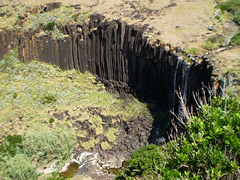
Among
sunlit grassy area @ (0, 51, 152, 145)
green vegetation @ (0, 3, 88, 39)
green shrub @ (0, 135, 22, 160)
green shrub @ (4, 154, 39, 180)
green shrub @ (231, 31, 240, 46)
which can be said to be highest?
green vegetation @ (0, 3, 88, 39)

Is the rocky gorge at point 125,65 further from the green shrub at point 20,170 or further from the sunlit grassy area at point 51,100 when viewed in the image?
the green shrub at point 20,170

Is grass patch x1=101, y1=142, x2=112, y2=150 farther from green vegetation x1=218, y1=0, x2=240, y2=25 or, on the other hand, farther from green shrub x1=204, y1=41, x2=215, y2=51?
green vegetation x1=218, y1=0, x2=240, y2=25

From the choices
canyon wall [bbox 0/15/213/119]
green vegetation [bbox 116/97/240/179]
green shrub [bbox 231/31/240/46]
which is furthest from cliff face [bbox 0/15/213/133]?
green vegetation [bbox 116/97/240/179]

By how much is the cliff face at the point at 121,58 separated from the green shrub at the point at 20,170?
16.2 metres

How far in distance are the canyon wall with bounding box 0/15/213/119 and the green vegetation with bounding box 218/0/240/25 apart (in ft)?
48.6

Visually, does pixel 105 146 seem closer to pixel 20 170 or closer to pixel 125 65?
pixel 20 170

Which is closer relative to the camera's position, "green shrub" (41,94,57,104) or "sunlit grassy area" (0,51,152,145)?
"sunlit grassy area" (0,51,152,145)

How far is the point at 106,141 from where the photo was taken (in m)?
28.8

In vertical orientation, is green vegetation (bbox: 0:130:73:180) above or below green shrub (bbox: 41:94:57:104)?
below

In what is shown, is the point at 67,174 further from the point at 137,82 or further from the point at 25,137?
the point at 137,82

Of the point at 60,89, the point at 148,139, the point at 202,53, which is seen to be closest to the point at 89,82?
the point at 60,89

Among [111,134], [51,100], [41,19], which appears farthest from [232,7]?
[41,19]

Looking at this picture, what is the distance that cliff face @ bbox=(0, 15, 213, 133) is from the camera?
24.2m

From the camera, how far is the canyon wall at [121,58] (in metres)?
24.2
